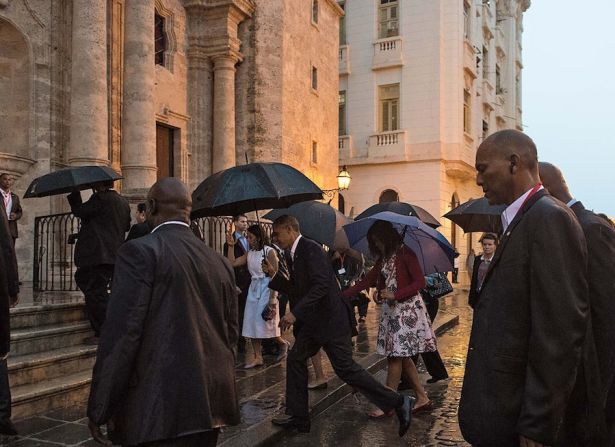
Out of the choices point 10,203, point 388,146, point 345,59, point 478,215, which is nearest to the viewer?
point 478,215

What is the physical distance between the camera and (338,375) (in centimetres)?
575

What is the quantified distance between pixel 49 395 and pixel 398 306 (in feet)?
12.0

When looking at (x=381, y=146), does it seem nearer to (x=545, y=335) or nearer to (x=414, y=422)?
(x=414, y=422)

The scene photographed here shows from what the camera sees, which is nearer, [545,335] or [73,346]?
[545,335]

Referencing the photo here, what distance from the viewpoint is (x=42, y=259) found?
38.4ft

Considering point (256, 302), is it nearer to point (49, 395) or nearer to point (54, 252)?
point (49, 395)

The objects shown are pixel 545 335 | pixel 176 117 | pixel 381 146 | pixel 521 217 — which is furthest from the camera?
pixel 381 146

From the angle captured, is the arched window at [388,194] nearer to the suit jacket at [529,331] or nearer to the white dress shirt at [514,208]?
the white dress shirt at [514,208]

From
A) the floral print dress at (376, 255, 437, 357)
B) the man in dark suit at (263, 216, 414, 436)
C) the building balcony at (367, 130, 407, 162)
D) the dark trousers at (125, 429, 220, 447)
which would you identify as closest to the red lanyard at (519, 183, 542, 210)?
the dark trousers at (125, 429, 220, 447)

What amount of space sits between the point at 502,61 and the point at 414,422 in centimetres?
3775

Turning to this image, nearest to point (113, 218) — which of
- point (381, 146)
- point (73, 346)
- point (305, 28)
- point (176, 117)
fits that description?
point (73, 346)

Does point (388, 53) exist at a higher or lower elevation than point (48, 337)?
higher

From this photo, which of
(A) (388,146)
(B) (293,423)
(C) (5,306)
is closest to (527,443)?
(B) (293,423)

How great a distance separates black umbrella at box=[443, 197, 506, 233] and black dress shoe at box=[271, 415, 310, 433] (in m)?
4.22
